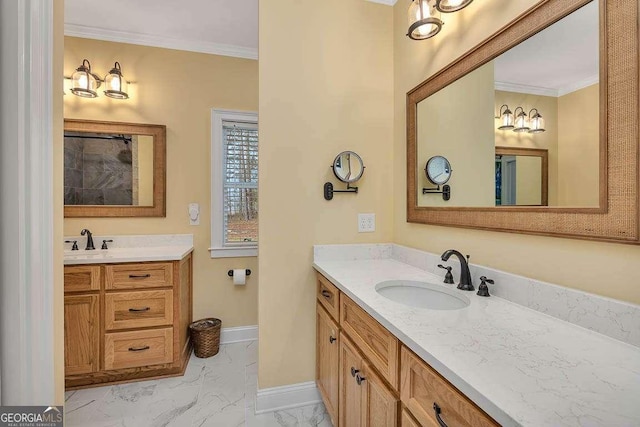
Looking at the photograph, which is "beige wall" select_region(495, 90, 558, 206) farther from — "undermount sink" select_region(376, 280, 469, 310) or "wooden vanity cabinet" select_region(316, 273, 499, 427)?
"wooden vanity cabinet" select_region(316, 273, 499, 427)

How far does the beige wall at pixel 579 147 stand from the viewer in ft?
2.76

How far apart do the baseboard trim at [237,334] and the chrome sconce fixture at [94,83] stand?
2267 millimetres

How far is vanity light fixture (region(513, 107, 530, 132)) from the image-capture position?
41.8 inches

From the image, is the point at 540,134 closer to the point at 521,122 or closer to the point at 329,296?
the point at 521,122

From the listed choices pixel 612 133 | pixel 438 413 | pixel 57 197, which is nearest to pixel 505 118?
pixel 612 133

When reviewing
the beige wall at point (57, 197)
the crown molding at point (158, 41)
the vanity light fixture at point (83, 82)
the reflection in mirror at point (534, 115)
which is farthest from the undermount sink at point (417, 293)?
the vanity light fixture at point (83, 82)

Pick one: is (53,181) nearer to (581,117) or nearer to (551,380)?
(551,380)

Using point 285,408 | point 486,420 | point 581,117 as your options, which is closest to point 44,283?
point 486,420

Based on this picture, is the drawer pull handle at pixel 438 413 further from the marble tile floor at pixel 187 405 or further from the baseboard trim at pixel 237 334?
the baseboard trim at pixel 237 334

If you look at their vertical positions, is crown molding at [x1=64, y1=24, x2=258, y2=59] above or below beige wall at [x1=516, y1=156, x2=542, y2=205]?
above

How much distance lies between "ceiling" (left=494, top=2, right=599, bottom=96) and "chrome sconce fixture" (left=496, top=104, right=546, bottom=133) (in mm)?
71

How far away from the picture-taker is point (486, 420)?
55cm

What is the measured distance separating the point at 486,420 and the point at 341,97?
172cm

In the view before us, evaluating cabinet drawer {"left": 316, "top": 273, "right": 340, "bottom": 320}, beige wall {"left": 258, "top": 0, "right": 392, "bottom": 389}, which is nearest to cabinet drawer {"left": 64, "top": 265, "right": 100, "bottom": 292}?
beige wall {"left": 258, "top": 0, "right": 392, "bottom": 389}
